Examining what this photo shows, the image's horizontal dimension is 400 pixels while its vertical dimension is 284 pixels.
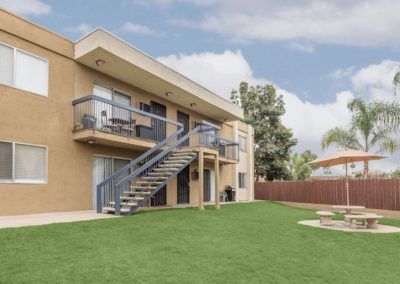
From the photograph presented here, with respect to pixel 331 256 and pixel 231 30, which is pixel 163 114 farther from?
pixel 331 256

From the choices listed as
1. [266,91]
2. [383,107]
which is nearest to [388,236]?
[383,107]

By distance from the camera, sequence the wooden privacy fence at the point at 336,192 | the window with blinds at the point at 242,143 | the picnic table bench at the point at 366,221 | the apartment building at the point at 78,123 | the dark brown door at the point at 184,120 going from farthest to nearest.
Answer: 1. the window with blinds at the point at 242,143
2. the dark brown door at the point at 184,120
3. the wooden privacy fence at the point at 336,192
4. the apartment building at the point at 78,123
5. the picnic table bench at the point at 366,221

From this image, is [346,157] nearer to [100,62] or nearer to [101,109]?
[101,109]

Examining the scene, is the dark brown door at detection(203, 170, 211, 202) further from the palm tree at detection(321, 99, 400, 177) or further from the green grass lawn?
the green grass lawn

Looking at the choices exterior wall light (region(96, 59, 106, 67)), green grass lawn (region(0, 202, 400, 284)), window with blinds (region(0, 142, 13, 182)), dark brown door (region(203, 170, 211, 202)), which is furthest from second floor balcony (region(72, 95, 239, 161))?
dark brown door (region(203, 170, 211, 202))

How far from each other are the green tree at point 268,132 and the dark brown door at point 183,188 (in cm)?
1499

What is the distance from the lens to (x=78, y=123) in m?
13.1

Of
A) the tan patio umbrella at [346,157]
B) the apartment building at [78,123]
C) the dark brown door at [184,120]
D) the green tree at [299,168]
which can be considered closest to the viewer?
the apartment building at [78,123]

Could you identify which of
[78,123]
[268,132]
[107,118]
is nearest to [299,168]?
[268,132]

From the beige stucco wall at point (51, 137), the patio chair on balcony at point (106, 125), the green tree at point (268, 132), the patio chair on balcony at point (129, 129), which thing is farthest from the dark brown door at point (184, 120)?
the green tree at point (268, 132)

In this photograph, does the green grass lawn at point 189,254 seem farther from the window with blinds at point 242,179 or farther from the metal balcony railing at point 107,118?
the window with blinds at point 242,179

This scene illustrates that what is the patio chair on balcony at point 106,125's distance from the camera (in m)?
13.2

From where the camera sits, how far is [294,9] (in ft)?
42.3

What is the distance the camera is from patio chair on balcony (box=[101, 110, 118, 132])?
43.3ft
